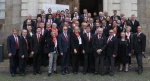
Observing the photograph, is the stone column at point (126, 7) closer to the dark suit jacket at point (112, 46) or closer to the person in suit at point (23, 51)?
the dark suit jacket at point (112, 46)

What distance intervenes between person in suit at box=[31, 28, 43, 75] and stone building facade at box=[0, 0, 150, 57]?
2762 mm

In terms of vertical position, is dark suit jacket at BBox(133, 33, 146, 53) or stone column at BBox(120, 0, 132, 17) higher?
stone column at BBox(120, 0, 132, 17)

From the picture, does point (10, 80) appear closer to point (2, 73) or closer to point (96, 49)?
point (2, 73)

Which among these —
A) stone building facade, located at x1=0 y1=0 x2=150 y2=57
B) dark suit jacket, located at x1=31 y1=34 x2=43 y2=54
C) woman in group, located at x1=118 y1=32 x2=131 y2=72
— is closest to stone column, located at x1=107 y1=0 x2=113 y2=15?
stone building facade, located at x1=0 y1=0 x2=150 y2=57

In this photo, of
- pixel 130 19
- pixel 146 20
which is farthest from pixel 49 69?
pixel 146 20

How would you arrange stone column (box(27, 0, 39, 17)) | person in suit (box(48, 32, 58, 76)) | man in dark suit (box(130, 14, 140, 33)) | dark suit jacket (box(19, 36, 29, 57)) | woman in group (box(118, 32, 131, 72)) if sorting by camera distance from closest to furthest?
dark suit jacket (box(19, 36, 29, 57))
person in suit (box(48, 32, 58, 76))
woman in group (box(118, 32, 131, 72))
man in dark suit (box(130, 14, 140, 33))
stone column (box(27, 0, 39, 17))

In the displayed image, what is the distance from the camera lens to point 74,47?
1094cm

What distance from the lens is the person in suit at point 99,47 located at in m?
10.8

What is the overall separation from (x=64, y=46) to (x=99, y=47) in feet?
4.16

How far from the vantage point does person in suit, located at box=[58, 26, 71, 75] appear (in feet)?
35.8

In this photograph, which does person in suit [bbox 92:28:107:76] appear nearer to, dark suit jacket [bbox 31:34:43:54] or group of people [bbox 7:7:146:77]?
group of people [bbox 7:7:146:77]

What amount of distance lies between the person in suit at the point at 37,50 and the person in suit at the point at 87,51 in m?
1.60

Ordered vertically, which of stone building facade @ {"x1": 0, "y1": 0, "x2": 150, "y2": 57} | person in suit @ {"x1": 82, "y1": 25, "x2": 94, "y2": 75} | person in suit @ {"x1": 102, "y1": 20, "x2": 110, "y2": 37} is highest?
stone building facade @ {"x1": 0, "y1": 0, "x2": 150, "y2": 57}

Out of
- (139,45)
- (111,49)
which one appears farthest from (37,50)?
(139,45)
